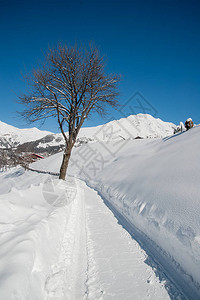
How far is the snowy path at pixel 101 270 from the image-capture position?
1.63 m

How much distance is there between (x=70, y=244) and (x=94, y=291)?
937 millimetres

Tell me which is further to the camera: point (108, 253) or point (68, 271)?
point (108, 253)

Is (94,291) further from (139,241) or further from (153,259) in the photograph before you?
(139,241)

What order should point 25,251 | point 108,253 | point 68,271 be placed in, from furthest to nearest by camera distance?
1. point 108,253
2. point 68,271
3. point 25,251

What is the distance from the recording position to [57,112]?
27.4ft

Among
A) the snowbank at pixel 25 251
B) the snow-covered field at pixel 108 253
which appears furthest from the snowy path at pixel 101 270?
the snowbank at pixel 25 251

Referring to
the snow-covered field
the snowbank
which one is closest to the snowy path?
the snow-covered field

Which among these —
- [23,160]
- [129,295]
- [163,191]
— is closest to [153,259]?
[129,295]

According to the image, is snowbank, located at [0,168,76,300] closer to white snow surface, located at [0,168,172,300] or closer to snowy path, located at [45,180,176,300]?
white snow surface, located at [0,168,172,300]

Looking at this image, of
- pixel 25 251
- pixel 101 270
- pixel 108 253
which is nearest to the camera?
pixel 25 251

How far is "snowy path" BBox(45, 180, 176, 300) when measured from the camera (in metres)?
1.63

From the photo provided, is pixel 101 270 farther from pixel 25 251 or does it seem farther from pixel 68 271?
pixel 25 251

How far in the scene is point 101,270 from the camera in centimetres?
199

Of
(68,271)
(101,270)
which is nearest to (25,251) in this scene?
(68,271)
